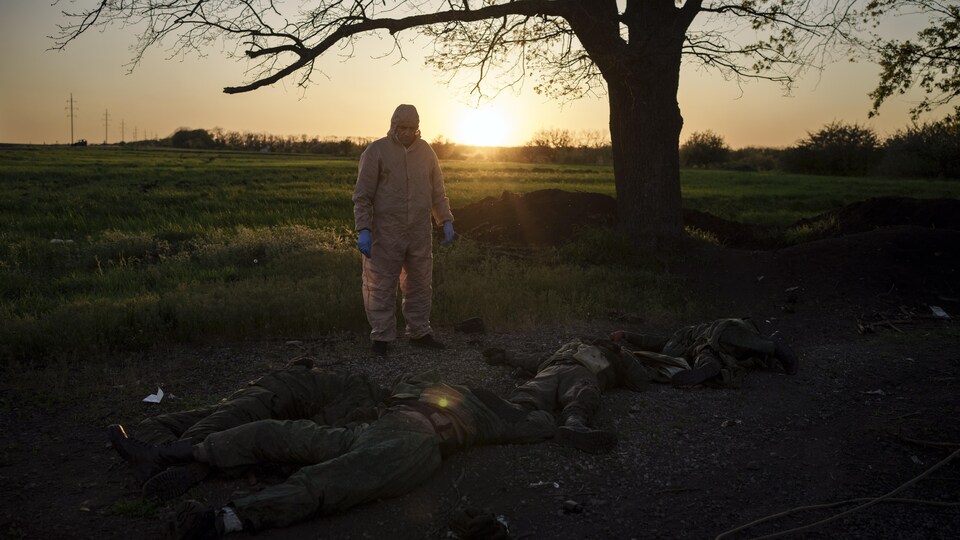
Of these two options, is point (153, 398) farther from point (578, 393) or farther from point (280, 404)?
point (578, 393)

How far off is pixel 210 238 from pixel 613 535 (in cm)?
1140

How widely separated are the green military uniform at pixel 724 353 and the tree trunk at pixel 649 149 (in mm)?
5293

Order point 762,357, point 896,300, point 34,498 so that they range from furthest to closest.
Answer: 1. point 896,300
2. point 762,357
3. point 34,498

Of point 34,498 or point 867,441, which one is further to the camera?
point 867,441

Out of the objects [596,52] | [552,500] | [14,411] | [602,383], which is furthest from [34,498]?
[596,52]

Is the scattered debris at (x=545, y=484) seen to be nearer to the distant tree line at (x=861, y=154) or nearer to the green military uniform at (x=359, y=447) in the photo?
the green military uniform at (x=359, y=447)

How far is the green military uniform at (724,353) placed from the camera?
6637 mm

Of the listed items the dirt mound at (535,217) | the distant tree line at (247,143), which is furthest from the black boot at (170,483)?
the distant tree line at (247,143)

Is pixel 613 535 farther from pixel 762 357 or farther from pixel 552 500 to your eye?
pixel 762 357

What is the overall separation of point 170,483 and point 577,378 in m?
3.03

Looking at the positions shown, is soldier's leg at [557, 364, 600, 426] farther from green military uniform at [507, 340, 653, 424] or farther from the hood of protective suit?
the hood of protective suit

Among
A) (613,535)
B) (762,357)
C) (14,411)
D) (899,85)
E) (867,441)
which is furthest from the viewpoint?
(899,85)

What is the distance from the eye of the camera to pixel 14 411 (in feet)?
19.0

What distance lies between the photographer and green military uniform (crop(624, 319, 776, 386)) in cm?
664
